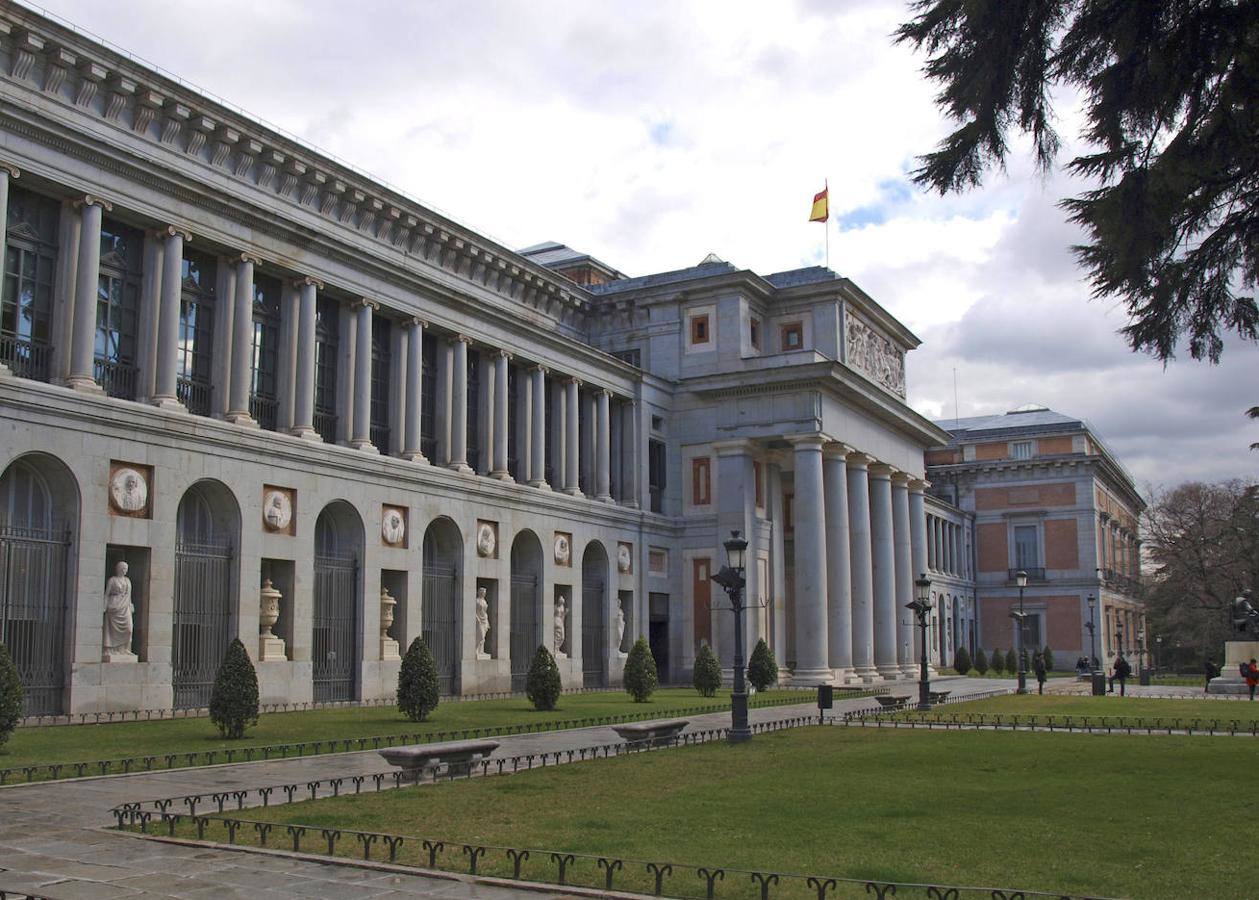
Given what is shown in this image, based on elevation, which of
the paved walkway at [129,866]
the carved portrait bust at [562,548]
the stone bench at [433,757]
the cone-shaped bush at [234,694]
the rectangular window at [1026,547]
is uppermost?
the rectangular window at [1026,547]

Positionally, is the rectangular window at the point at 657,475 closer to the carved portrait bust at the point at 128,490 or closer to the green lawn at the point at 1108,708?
the green lawn at the point at 1108,708

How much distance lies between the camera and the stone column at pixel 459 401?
134 feet

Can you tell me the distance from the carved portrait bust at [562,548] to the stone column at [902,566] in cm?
2066

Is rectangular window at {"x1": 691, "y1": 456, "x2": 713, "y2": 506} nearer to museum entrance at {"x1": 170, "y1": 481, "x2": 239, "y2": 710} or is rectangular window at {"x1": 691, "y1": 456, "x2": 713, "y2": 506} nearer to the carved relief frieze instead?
the carved relief frieze

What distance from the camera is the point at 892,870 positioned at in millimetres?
10641

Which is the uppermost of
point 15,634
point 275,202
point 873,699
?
point 275,202

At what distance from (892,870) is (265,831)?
19.9 feet

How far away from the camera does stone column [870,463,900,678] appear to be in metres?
56.9

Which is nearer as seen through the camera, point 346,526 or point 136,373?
point 136,373

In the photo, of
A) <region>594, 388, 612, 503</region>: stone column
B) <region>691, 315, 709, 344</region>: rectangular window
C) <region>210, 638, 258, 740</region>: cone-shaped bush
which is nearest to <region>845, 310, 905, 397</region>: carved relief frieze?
<region>691, 315, 709, 344</region>: rectangular window

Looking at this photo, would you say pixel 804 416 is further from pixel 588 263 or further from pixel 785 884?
pixel 785 884

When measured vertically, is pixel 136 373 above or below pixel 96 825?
above

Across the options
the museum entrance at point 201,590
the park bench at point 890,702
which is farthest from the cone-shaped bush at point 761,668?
the museum entrance at point 201,590

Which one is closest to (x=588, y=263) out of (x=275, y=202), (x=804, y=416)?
(x=804, y=416)
